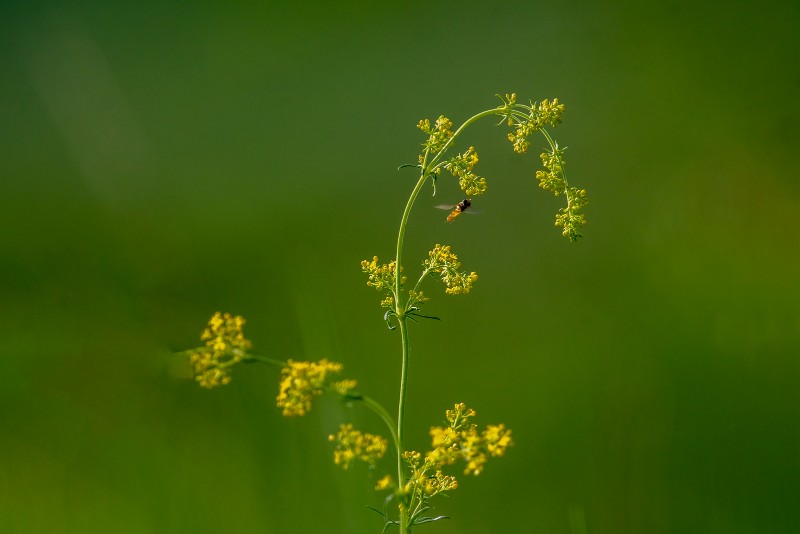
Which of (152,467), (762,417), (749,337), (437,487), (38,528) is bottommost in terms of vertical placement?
(437,487)

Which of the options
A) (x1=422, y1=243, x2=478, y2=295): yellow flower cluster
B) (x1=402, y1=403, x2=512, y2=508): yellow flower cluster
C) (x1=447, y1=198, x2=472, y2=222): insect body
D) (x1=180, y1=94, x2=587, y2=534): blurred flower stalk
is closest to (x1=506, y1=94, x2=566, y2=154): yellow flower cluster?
(x1=180, y1=94, x2=587, y2=534): blurred flower stalk

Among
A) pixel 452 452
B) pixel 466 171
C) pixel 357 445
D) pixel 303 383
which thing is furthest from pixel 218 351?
pixel 466 171

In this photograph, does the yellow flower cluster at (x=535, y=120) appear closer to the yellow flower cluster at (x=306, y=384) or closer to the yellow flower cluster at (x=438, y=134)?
the yellow flower cluster at (x=438, y=134)

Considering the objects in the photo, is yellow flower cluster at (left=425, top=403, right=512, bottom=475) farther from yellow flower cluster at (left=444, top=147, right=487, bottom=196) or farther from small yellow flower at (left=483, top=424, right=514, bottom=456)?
yellow flower cluster at (left=444, top=147, right=487, bottom=196)

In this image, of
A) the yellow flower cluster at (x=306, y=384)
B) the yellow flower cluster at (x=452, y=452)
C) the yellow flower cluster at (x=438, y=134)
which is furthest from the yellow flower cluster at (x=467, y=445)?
the yellow flower cluster at (x=438, y=134)

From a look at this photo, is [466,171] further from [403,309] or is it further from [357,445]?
[357,445]

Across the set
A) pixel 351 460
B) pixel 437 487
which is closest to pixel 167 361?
pixel 351 460

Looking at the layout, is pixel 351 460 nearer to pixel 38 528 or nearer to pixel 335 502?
pixel 335 502
